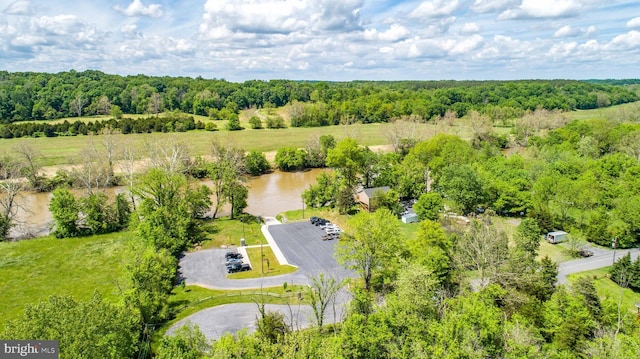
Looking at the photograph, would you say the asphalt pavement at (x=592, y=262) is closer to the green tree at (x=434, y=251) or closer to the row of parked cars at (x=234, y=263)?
the green tree at (x=434, y=251)

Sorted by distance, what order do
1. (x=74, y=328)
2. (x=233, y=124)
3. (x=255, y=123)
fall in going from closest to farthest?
(x=74, y=328) → (x=233, y=124) → (x=255, y=123)

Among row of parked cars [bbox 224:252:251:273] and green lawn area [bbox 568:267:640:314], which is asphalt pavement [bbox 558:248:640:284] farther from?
row of parked cars [bbox 224:252:251:273]

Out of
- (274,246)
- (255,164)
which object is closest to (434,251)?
(274,246)

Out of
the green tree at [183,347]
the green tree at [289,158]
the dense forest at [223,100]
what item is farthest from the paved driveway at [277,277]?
the dense forest at [223,100]

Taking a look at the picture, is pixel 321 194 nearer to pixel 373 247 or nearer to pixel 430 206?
pixel 430 206

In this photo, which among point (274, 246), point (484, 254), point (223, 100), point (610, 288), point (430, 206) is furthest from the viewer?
point (223, 100)

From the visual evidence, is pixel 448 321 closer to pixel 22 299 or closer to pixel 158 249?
pixel 158 249

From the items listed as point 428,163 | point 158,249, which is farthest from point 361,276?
point 428,163
